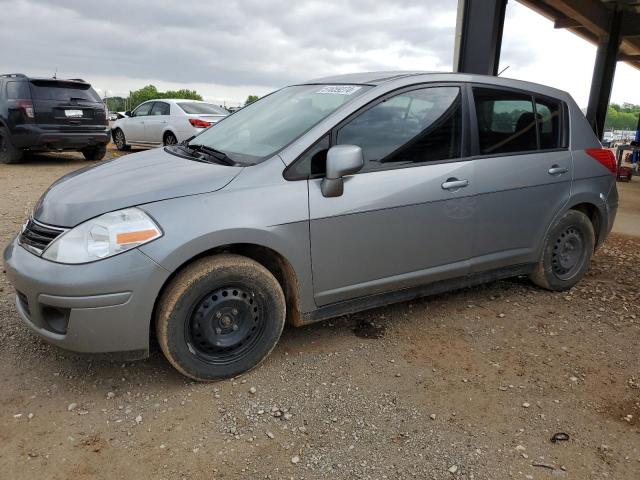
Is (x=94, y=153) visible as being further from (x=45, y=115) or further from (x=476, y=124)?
(x=476, y=124)

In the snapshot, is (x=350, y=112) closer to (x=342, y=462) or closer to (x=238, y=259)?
(x=238, y=259)

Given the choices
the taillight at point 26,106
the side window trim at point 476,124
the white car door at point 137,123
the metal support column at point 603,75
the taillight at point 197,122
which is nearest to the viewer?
the side window trim at point 476,124

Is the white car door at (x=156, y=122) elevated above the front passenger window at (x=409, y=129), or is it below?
below

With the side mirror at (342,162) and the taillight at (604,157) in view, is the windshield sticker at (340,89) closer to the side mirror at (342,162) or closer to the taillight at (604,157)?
the side mirror at (342,162)

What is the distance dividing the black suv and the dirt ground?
7.27 metres

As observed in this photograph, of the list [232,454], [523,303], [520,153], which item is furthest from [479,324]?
[232,454]

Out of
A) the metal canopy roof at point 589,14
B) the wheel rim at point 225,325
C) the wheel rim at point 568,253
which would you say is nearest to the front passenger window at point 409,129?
the wheel rim at point 225,325

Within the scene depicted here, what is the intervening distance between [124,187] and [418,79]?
197cm

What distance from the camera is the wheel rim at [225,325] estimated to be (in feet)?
8.85

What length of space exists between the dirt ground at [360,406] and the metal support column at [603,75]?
1386cm

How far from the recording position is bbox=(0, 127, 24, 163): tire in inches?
396

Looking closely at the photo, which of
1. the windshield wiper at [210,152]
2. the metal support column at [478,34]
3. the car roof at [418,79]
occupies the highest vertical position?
the metal support column at [478,34]

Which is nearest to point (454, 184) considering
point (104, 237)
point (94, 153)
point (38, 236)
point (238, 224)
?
point (238, 224)

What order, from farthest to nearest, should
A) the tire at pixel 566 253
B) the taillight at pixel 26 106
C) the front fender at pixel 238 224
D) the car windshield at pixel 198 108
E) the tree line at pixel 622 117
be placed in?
the tree line at pixel 622 117 → the car windshield at pixel 198 108 → the taillight at pixel 26 106 → the tire at pixel 566 253 → the front fender at pixel 238 224
